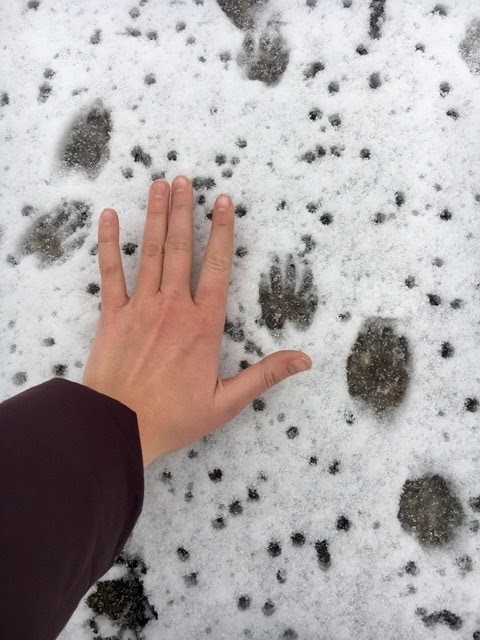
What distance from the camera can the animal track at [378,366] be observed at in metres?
0.96

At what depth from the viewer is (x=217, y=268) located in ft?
3.01

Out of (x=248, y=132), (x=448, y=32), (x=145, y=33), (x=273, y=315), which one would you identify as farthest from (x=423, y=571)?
(x=145, y=33)

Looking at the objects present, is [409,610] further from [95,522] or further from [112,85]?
[112,85]

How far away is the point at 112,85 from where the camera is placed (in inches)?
40.4

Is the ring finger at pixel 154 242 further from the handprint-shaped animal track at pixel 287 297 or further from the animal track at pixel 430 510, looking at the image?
the animal track at pixel 430 510

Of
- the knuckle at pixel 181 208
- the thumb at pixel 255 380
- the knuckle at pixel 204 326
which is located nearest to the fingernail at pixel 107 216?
the knuckle at pixel 181 208

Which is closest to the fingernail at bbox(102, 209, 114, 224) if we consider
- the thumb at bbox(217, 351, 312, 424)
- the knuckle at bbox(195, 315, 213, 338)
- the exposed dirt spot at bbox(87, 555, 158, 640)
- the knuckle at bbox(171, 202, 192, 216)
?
the knuckle at bbox(171, 202, 192, 216)

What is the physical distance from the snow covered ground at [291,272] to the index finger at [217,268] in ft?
0.18

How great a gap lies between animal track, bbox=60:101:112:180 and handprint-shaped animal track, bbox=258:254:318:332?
1.20ft

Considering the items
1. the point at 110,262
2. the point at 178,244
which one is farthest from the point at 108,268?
the point at 178,244

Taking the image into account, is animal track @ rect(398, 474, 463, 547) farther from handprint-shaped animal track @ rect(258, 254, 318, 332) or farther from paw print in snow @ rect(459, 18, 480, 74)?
paw print in snow @ rect(459, 18, 480, 74)

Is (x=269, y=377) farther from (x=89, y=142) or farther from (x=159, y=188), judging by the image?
(x=89, y=142)

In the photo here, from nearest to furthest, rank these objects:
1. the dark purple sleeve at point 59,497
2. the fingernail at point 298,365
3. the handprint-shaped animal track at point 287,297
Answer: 1. the dark purple sleeve at point 59,497
2. the fingernail at point 298,365
3. the handprint-shaped animal track at point 287,297

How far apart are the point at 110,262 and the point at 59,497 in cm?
39
